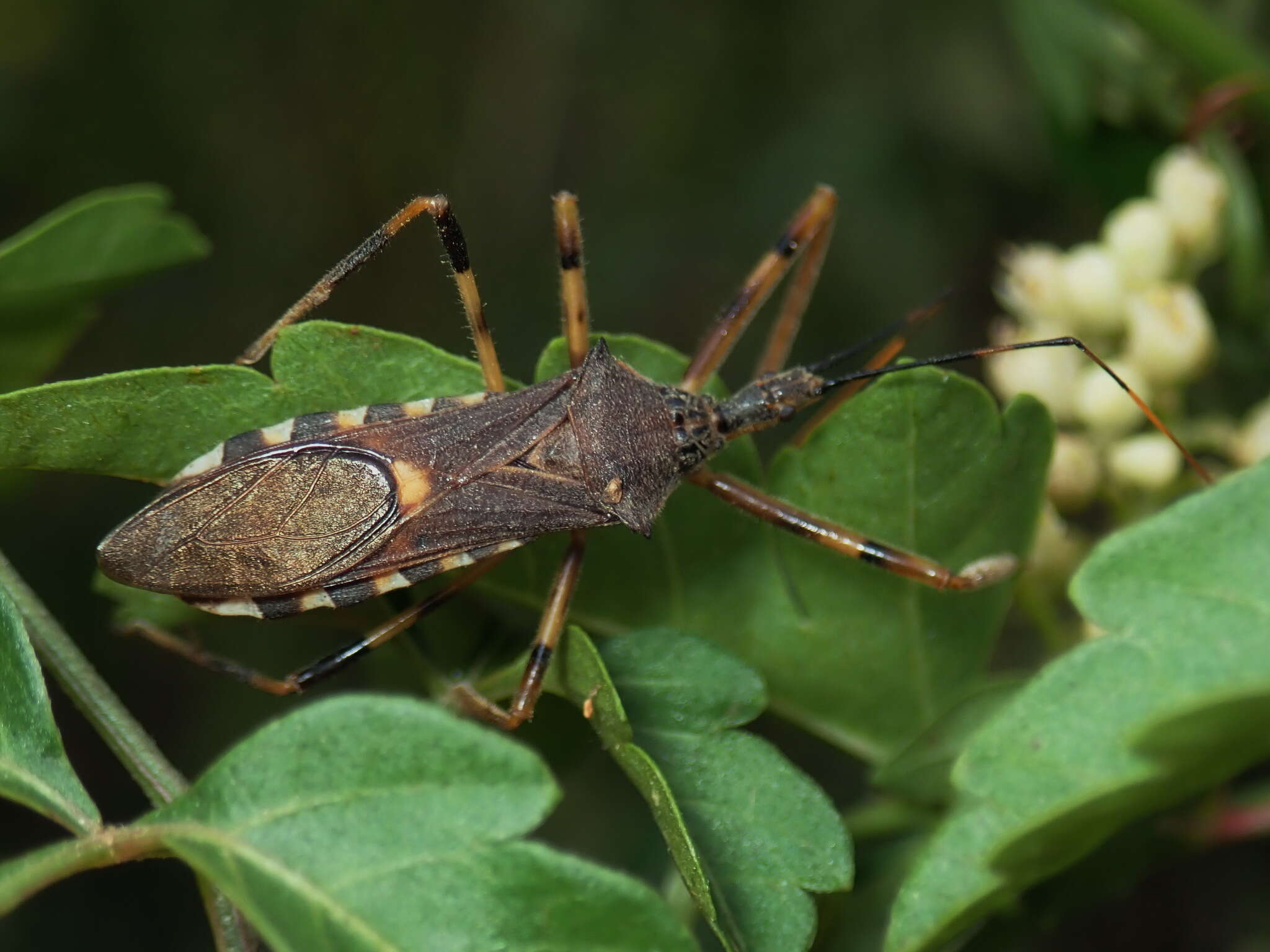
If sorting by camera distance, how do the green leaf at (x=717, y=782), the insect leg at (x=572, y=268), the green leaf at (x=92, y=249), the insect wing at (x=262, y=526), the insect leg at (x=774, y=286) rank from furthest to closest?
the insect leg at (x=774, y=286)
the insect leg at (x=572, y=268)
the insect wing at (x=262, y=526)
the green leaf at (x=92, y=249)
the green leaf at (x=717, y=782)

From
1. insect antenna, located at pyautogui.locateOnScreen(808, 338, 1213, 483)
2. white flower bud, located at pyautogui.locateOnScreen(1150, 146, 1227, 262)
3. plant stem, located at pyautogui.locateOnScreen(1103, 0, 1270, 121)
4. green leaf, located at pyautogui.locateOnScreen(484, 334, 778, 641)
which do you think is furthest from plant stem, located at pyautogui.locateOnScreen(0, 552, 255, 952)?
plant stem, located at pyautogui.locateOnScreen(1103, 0, 1270, 121)

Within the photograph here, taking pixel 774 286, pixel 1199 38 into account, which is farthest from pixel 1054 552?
pixel 1199 38

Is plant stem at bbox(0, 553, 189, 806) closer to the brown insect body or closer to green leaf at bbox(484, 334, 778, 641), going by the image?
the brown insect body

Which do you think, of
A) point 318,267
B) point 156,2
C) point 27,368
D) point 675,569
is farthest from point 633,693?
point 156,2

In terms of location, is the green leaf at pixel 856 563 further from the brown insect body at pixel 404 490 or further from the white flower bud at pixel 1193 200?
the white flower bud at pixel 1193 200

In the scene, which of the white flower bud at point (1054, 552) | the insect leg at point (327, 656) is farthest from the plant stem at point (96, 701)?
the white flower bud at point (1054, 552)

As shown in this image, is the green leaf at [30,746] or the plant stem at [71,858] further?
the green leaf at [30,746]

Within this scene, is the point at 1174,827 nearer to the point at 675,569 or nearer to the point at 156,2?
the point at 675,569
